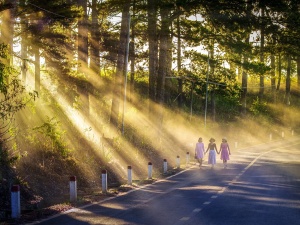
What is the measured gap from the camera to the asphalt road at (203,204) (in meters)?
12.8

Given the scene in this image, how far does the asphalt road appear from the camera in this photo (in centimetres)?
1284

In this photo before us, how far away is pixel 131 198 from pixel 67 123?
9845mm

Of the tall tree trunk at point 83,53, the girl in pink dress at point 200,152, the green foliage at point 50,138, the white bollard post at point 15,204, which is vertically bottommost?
the girl in pink dress at point 200,152

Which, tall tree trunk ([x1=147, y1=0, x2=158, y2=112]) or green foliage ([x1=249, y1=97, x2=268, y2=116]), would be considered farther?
green foliage ([x1=249, y1=97, x2=268, y2=116])

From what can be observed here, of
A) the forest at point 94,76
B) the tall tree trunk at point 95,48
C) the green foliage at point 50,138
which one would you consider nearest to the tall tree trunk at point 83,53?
the forest at point 94,76

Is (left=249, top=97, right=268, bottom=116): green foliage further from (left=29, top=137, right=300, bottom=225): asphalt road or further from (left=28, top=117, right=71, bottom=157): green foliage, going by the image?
(left=28, top=117, right=71, bottom=157): green foliage

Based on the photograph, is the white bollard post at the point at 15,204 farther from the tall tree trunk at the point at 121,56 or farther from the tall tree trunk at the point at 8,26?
the tall tree trunk at the point at 121,56

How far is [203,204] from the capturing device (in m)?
15.8

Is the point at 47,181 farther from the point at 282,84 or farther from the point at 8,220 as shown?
the point at 282,84

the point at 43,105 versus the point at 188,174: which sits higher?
the point at 43,105

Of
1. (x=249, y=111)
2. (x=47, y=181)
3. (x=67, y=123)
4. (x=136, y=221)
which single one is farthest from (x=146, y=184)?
(x=249, y=111)

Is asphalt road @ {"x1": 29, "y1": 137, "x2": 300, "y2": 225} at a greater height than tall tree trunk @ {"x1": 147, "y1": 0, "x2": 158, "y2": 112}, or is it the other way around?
tall tree trunk @ {"x1": 147, "y1": 0, "x2": 158, "y2": 112}

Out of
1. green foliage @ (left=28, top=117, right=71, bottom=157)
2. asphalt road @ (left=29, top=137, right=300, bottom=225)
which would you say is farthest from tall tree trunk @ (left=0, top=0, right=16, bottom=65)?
asphalt road @ (left=29, top=137, right=300, bottom=225)

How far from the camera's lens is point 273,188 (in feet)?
67.1
